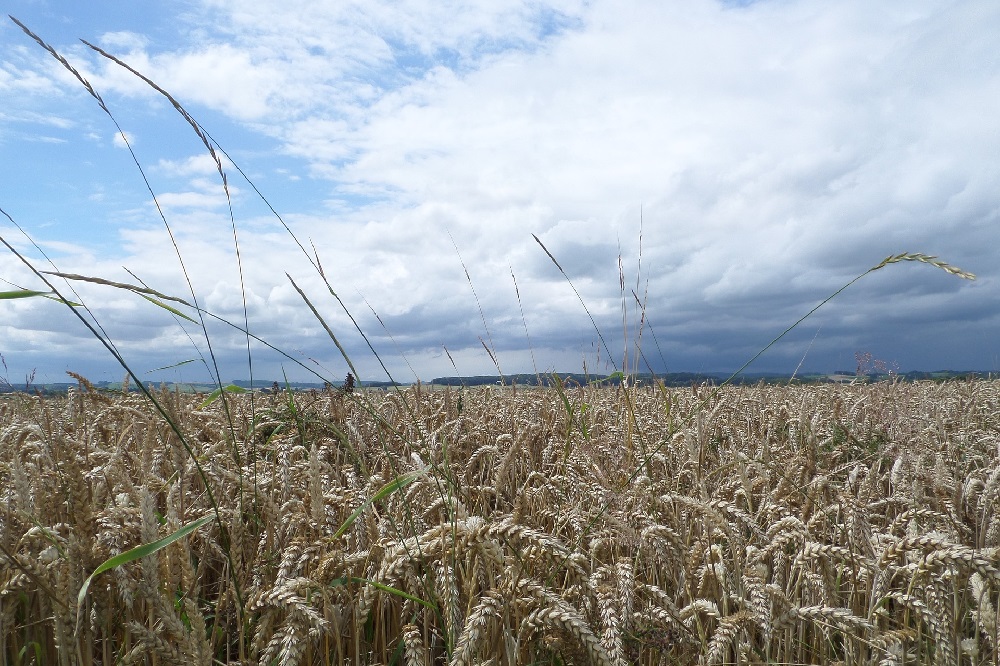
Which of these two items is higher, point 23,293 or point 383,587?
point 23,293

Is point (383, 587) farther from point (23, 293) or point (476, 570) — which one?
point (23, 293)

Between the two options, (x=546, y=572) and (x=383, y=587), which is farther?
(x=546, y=572)

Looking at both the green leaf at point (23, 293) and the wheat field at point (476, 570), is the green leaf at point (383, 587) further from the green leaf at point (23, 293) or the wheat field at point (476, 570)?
the green leaf at point (23, 293)

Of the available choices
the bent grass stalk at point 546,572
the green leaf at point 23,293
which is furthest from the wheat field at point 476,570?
the green leaf at point 23,293

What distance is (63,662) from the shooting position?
1.67 meters

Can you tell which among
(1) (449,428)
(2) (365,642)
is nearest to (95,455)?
(2) (365,642)

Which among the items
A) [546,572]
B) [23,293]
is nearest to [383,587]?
[546,572]

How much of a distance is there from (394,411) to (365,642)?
2505 millimetres

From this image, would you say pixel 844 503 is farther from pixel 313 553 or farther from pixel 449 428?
pixel 449 428

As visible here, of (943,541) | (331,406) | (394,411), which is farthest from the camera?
(331,406)

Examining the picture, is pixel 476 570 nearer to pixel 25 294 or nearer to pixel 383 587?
pixel 383 587

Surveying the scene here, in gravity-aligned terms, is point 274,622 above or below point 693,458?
below

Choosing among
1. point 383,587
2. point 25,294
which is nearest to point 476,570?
point 383,587

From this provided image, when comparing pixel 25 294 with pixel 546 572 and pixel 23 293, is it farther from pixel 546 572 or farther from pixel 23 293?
pixel 546 572
